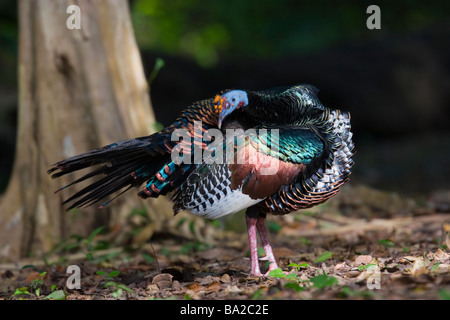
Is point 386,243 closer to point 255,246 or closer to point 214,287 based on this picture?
point 255,246

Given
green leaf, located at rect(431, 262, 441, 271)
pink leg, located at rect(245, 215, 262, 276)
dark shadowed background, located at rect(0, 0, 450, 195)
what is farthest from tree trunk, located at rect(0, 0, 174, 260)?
dark shadowed background, located at rect(0, 0, 450, 195)

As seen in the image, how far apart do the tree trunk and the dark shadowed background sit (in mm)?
4178

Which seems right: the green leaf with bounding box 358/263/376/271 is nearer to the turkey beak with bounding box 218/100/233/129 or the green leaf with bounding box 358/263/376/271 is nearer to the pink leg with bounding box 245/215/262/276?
the pink leg with bounding box 245/215/262/276

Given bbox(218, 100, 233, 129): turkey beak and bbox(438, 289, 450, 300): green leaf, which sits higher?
bbox(218, 100, 233, 129): turkey beak

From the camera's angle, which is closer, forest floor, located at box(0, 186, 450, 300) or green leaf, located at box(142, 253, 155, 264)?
forest floor, located at box(0, 186, 450, 300)

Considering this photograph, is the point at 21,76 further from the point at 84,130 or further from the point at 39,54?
the point at 84,130

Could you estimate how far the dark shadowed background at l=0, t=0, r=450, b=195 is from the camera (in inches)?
414

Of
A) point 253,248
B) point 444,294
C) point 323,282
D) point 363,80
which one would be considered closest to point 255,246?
point 253,248

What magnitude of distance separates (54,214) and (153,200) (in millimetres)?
1084

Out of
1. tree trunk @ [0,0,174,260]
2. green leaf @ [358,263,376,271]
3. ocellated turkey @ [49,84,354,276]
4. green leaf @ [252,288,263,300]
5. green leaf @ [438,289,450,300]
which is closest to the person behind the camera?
green leaf @ [438,289,450,300]

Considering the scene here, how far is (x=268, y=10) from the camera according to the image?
16.8m

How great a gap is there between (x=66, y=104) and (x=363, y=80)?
7624 millimetres

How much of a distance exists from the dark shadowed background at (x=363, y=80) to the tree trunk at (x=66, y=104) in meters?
4.18

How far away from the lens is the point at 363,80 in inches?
483
